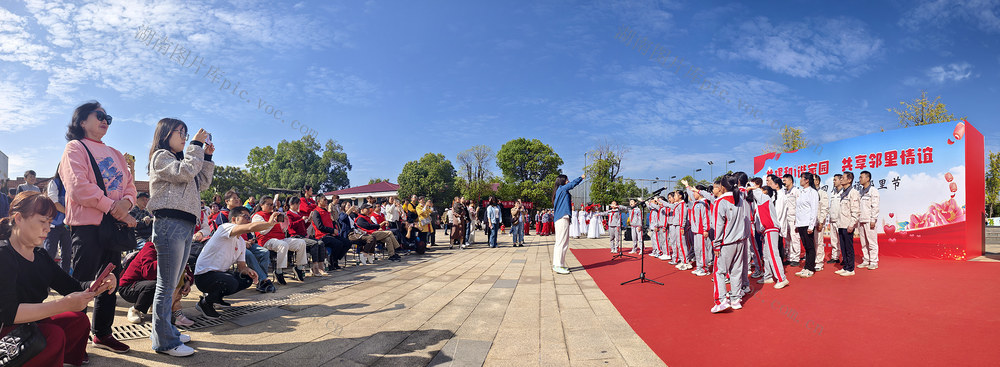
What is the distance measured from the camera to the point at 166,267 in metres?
3.06

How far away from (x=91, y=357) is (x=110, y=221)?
965mm

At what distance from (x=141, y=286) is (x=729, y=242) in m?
5.99

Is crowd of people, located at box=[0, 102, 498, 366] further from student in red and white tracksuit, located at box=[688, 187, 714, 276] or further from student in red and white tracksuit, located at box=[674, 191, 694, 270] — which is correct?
student in red and white tracksuit, located at box=[674, 191, 694, 270]

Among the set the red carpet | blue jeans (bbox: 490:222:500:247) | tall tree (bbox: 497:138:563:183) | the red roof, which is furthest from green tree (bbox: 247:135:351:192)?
the red carpet

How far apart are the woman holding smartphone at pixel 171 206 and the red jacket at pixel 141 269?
122 centimetres

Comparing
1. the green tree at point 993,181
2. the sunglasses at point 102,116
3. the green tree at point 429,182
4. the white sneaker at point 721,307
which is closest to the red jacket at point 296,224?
the sunglasses at point 102,116

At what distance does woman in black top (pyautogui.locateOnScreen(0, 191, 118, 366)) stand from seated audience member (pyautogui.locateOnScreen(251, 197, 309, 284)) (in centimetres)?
379

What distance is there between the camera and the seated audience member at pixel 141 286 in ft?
13.0

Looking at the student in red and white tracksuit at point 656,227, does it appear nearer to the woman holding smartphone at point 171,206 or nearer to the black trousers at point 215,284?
the black trousers at point 215,284

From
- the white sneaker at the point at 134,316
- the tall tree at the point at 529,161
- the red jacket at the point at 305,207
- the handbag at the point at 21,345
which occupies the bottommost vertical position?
the white sneaker at the point at 134,316

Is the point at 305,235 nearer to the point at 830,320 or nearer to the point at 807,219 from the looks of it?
the point at 830,320

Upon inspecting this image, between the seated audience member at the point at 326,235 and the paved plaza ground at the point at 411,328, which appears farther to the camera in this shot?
the seated audience member at the point at 326,235

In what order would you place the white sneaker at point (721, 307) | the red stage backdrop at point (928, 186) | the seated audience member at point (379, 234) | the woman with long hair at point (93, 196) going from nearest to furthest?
the woman with long hair at point (93, 196), the white sneaker at point (721, 307), the red stage backdrop at point (928, 186), the seated audience member at point (379, 234)

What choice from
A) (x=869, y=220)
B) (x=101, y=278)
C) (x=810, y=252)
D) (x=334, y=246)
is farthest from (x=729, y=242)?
(x=334, y=246)
